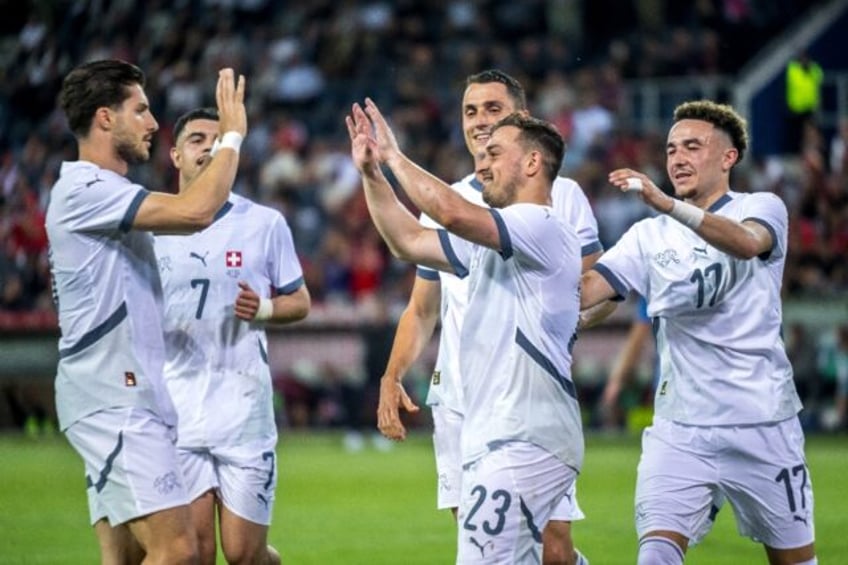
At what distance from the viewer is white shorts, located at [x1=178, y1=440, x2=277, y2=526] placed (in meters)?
8.60

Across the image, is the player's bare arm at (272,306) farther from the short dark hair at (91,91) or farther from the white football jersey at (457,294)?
the short dark hair at (91,91)

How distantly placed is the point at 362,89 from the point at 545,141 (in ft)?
60.9

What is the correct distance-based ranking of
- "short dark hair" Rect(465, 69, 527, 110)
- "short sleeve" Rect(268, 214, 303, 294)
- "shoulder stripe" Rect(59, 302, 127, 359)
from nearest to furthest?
"shoulder stripe" Rect(59, 302, 127, 359), "short dark hair" Rect(465, 69, 527, 110), "short sleeve" Rect(268, 214, 303, 294)

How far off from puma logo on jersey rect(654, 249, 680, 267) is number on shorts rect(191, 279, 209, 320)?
2314mm

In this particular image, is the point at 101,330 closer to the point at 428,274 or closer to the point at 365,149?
the point at 365,149

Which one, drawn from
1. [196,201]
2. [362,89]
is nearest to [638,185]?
[196,201]

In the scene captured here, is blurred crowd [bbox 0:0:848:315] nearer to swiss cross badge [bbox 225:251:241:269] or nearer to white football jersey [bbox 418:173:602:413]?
white football jersey [bbox 418:173:602:413]

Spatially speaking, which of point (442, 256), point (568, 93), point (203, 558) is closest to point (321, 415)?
point (568, 93)

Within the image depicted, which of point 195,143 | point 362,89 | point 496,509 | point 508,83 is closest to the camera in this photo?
point 496,509

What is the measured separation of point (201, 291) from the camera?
28.8ft

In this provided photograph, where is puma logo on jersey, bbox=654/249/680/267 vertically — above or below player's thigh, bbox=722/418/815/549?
above

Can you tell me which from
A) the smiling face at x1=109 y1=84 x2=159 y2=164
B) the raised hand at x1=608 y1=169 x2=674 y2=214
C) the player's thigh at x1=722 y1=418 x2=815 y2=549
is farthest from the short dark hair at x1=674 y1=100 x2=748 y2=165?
the smiling face at x1=109 y1=84 x2=159 y2=164

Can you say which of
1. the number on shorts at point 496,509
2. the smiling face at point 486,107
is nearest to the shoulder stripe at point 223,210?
the smiling face at point 486,107

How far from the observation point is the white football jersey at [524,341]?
6875mm
